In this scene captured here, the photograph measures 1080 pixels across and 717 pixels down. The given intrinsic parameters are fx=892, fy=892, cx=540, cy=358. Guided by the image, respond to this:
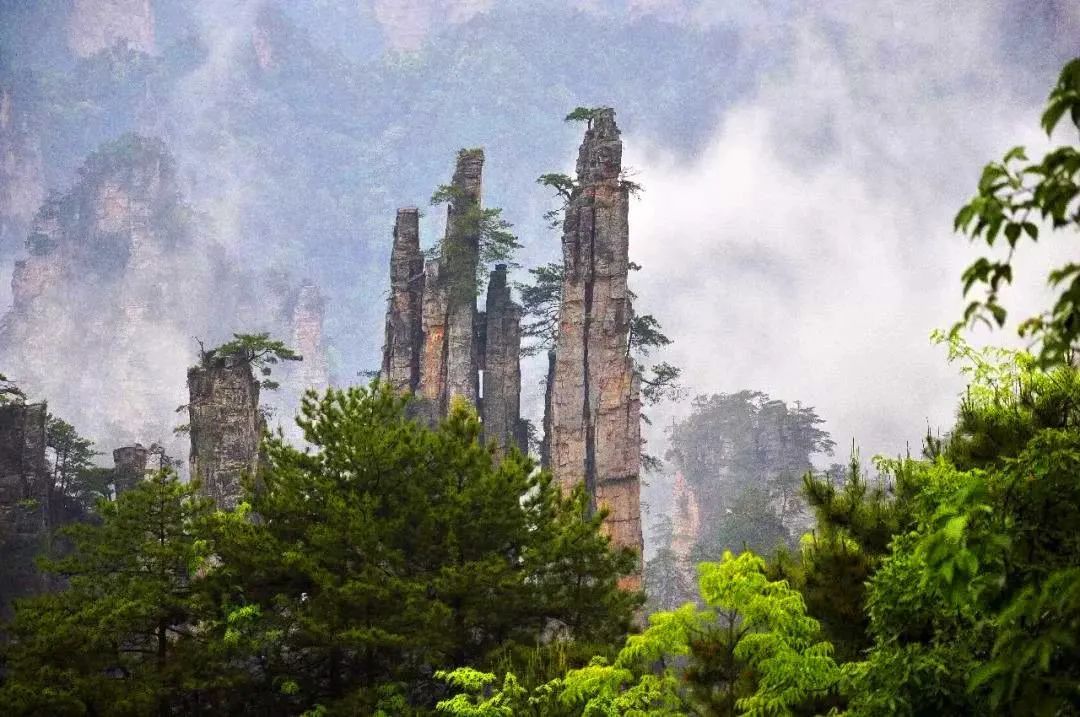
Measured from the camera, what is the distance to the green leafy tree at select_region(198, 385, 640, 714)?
11.9 meters

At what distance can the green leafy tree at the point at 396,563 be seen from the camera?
38.9 feet

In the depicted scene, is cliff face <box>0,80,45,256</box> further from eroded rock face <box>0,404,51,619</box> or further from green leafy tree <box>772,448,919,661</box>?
green leafy tree <box>772,448,919,661</box>

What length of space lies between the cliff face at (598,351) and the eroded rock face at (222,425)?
39.6 ft

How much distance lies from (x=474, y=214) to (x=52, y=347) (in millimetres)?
71936

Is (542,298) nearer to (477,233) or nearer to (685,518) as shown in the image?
(477,233)

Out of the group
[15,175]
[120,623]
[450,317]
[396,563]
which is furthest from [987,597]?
[15,175]

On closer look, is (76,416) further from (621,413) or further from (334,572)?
(334,572)

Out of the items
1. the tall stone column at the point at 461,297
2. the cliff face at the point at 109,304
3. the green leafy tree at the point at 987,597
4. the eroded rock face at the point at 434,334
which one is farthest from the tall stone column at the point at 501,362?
the cliff face at the point at 109,304

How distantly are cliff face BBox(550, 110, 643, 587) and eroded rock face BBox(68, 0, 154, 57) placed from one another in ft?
451

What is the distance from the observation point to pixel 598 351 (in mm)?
36031

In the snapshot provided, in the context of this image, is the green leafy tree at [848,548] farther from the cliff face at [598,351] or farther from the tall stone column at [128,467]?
the tall stone column at [128,467]

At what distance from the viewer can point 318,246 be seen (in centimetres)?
15112

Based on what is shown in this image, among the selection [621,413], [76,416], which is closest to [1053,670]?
[621,413]

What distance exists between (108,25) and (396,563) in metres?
163
